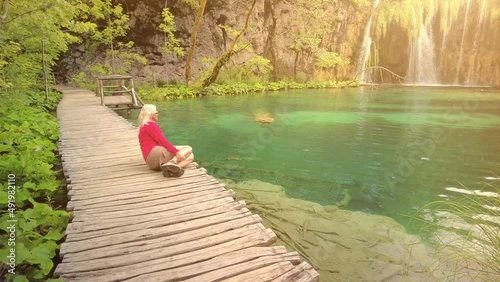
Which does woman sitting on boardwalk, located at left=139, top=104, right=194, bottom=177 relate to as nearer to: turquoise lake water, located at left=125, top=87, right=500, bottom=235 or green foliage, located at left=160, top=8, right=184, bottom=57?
turquoise lake water, located at left=125, top=87, right=500, bottom=235

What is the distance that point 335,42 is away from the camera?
120 ft

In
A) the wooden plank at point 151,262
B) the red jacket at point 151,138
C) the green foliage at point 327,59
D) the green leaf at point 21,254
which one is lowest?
the wooden plank at point 151,262

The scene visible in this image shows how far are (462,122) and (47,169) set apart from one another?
52.4 feet

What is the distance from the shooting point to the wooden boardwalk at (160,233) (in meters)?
3.00

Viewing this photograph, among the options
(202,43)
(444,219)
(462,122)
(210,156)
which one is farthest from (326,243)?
(202,43)

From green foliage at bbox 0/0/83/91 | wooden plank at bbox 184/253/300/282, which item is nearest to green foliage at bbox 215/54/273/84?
green foliage at bbox 0/0/83/91

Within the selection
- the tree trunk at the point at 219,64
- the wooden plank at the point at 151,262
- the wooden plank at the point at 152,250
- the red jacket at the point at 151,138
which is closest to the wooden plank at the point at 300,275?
the wooden plank at the point at 151,262

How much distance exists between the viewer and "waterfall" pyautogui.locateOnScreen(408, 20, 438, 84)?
35.3m

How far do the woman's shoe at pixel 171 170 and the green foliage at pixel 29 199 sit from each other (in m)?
1.58

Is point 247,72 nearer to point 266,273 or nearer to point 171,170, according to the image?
point 171,170

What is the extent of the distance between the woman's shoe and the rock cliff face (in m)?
21.8

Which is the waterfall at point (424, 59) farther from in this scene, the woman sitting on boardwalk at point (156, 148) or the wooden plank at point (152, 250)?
the wooden plank at point (152, 250)

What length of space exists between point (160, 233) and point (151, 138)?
7.61 ft

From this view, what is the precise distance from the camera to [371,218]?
598 cm
